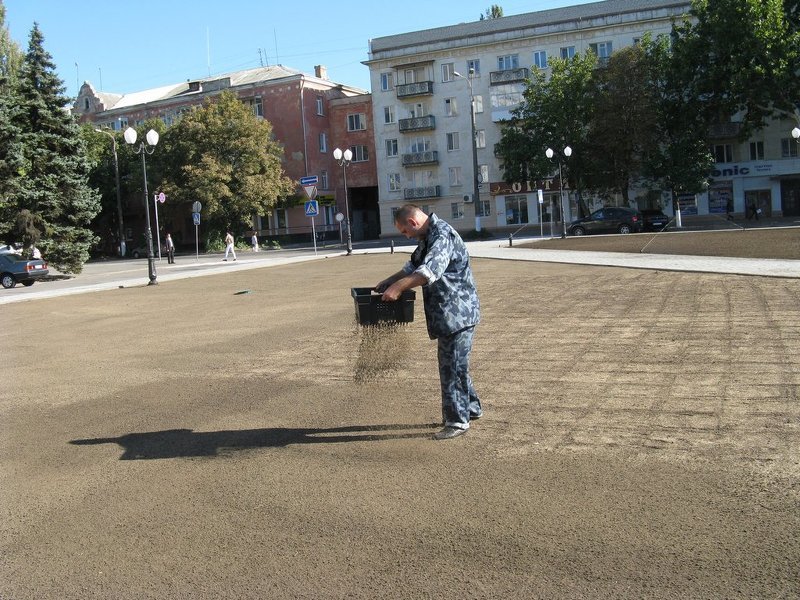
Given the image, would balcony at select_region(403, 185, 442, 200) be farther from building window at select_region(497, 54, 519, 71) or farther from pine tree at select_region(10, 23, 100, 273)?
pine tree at select_region(10, 23, 100, 273)

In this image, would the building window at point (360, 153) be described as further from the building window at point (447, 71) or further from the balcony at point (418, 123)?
the building window at point (447, 71)

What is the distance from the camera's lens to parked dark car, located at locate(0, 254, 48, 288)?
101 ft

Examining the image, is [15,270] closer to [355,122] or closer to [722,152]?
[355,122]

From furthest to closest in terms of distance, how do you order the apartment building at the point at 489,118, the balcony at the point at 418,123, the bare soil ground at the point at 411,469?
the balcony at the point at 418,123, the apartment building at the point at 489,118, the bare soil ground at the point at 411,469

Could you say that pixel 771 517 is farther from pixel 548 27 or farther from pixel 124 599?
pixel 548 27

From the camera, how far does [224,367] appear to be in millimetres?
9344

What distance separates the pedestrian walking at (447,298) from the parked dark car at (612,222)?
40069mm

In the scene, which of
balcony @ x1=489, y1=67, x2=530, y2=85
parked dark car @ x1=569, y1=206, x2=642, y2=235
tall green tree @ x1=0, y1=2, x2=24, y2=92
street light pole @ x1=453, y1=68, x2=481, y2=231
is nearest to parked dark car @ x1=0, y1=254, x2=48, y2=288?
tall green tree @ x1=0, y1=2, x2=24, y2=92

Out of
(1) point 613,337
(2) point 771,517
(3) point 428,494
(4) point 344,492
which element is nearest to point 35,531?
(4) point 344,492

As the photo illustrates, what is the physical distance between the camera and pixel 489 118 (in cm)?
6159

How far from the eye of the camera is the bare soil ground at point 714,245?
21.4m

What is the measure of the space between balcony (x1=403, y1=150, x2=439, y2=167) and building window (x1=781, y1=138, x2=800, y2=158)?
1033 inches

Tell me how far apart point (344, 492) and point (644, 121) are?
1992 inches

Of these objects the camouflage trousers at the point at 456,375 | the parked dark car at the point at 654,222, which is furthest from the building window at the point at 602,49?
the camouflage trousers at the point at 456,375
